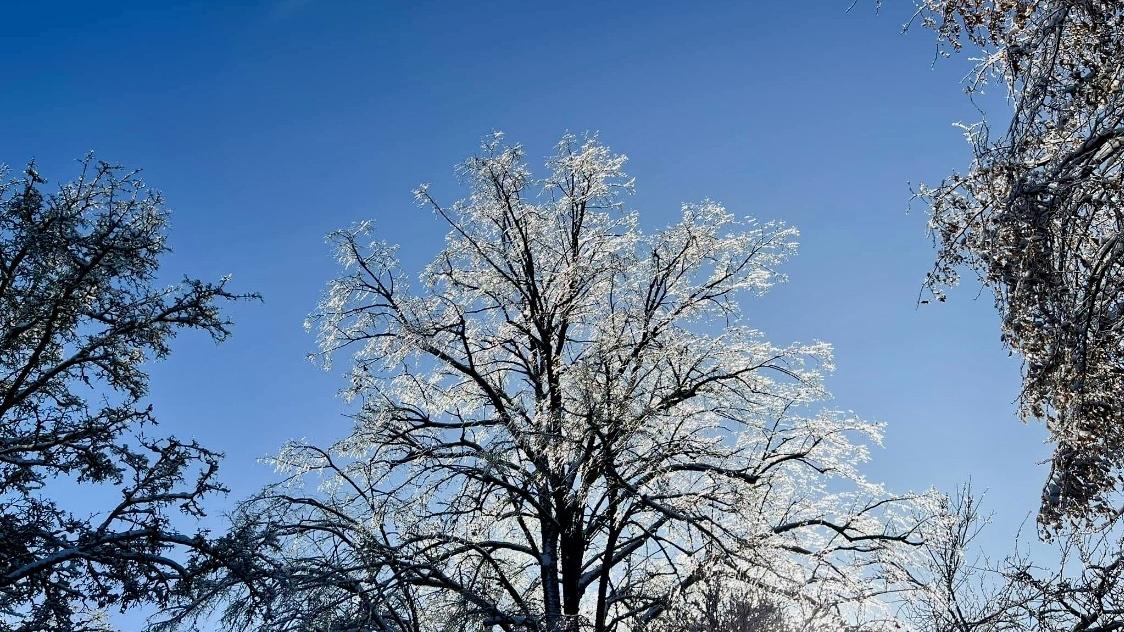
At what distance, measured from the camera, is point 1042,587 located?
797 cm

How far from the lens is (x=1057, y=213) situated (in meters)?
7.45

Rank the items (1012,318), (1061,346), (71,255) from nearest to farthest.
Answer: (1061,346) < (1012,318) < (71,255)

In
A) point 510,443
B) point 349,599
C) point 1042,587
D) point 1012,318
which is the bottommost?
point 1042,587

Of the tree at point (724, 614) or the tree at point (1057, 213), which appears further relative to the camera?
the tree at point (724, 614)

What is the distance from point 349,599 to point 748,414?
5.86 metres

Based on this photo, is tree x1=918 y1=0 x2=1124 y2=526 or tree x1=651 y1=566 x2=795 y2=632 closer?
tree x1=918 y1=0 x2=1124 y2=526

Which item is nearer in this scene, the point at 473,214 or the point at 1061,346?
the point at 1061,346

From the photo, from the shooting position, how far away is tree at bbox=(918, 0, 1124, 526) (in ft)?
24.2

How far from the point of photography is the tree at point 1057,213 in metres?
7.36

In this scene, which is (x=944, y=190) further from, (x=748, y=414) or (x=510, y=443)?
(x=510, y=443)

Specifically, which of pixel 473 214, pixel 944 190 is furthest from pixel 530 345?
pixel 944 190

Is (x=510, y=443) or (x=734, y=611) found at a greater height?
(x=510, y=443)

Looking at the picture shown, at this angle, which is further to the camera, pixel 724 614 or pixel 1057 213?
pixel 724 614

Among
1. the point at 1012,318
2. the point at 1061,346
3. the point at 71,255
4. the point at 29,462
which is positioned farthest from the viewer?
the point at 71,255
